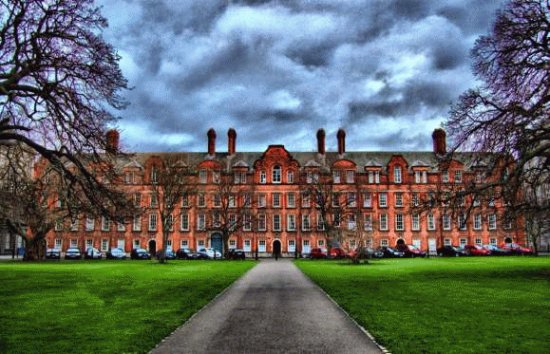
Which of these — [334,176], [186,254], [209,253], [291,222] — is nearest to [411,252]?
[334,176]

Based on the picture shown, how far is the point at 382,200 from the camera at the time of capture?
6956cm

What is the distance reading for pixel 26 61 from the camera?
1648 centimetres

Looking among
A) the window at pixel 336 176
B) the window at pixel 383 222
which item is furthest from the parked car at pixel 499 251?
the window at pixel 336 176

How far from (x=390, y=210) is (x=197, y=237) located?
27.8 metres

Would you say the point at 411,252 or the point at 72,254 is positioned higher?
the point at 72,254

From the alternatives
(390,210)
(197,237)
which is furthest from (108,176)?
(390,210)

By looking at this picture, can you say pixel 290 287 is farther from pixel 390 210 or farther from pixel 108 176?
pixel 390 210

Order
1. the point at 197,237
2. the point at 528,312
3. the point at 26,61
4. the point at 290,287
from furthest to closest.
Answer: the point at 197,237 → the point at 290,287 → the point at 26,61 → the point at 528,312

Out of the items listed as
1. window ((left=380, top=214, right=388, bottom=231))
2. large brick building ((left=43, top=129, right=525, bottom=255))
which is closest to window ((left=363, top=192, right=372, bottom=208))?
large brick building ((left=43, top=129, right=525, bottom=255))

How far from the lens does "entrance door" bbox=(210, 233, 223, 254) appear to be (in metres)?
67.4

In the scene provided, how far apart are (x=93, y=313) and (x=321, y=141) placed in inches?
2467

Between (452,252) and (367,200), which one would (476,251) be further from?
(367,200)

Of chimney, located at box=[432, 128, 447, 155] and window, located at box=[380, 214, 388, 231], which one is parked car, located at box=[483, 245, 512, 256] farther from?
chimney, located at box=[432, 128, 447, 155]

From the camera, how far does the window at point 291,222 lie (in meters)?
67.9
